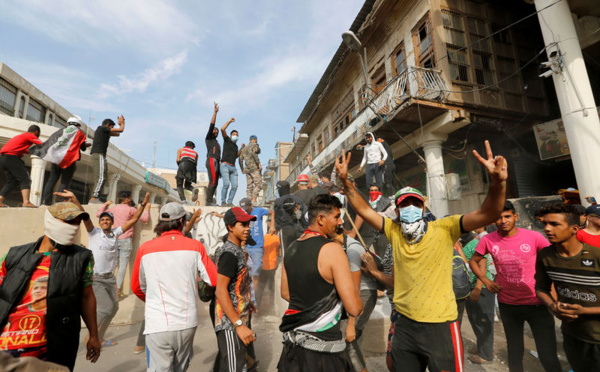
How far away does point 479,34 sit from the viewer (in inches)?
405

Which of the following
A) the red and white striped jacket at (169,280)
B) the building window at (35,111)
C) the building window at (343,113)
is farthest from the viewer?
the building window at (35,111)

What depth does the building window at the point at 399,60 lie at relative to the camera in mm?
11539

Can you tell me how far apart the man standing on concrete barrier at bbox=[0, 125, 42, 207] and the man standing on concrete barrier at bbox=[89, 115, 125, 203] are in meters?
0.93

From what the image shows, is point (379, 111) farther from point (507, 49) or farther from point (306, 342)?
point (306, 342)

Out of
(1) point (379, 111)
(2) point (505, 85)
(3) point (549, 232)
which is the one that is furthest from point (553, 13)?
(3) point (549, 232)

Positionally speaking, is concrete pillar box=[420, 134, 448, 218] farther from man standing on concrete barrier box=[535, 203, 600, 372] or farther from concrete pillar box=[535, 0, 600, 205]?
man standing on concrete barrier box=[535, 203, 600, 372]

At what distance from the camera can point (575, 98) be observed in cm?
650

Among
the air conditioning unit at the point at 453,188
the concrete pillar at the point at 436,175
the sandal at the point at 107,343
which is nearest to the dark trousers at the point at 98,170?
the sandal at the point at 107,343

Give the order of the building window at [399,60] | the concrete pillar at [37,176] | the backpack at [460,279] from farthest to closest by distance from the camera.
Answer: the building window at [399,60] < the concrete pillar at [37,176] < the backpack at [460,279]

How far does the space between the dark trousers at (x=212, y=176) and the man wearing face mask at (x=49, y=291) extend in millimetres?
5393

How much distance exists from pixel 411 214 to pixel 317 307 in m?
1.01

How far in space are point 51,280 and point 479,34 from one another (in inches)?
517

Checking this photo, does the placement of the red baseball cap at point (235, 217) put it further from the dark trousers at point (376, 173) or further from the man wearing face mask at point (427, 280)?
the dark trousers at point (376, 173)

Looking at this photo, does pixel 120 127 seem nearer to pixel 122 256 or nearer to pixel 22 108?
pixel 122 256
